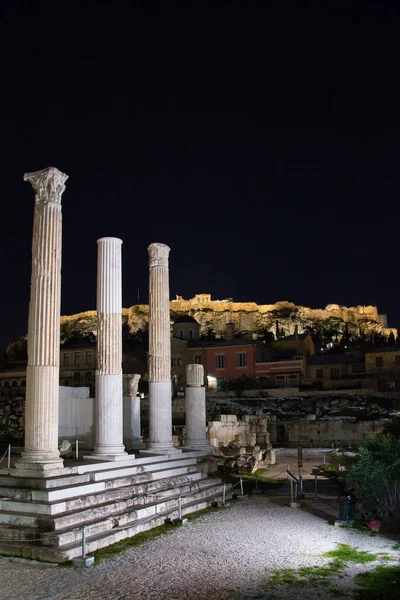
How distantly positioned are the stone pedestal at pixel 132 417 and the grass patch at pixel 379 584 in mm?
12079

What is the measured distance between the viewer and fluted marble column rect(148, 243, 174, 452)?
18328 millimetres

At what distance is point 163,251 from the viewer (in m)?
19.4

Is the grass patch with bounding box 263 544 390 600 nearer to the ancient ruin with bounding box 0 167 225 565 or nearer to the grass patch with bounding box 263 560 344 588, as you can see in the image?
the grass patch with bounding box 263 560 344 588

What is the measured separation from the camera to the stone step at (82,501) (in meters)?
10.8

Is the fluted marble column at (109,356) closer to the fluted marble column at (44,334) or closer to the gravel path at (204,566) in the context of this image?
the fluted marble column at (44,334)

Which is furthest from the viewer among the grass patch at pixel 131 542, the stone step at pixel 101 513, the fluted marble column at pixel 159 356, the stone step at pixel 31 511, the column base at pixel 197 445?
the column base at pixel 197 445

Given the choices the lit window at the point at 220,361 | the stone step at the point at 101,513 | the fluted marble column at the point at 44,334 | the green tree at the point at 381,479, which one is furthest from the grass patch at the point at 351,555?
the lit window at the point at 220,361

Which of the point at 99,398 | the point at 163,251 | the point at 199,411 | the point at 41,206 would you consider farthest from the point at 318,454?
the point at 41,206

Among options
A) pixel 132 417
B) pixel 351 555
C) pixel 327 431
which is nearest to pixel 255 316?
pixel 327 431

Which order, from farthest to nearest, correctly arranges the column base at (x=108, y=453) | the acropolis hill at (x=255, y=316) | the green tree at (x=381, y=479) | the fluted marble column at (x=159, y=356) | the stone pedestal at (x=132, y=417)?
the acropolis hill at (x=255, y=316) < the stone pedestal at (x=132, y=417) < the fluted marble column at (x=159, y=356) < the column base at (x=108, y=453) < the green tree at (x=381, y=479)

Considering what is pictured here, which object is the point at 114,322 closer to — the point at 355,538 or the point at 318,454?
the point at 355,538

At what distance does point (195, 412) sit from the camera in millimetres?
21266

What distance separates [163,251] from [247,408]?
29.4 m

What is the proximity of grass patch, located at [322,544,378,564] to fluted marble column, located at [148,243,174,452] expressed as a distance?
8415mm
